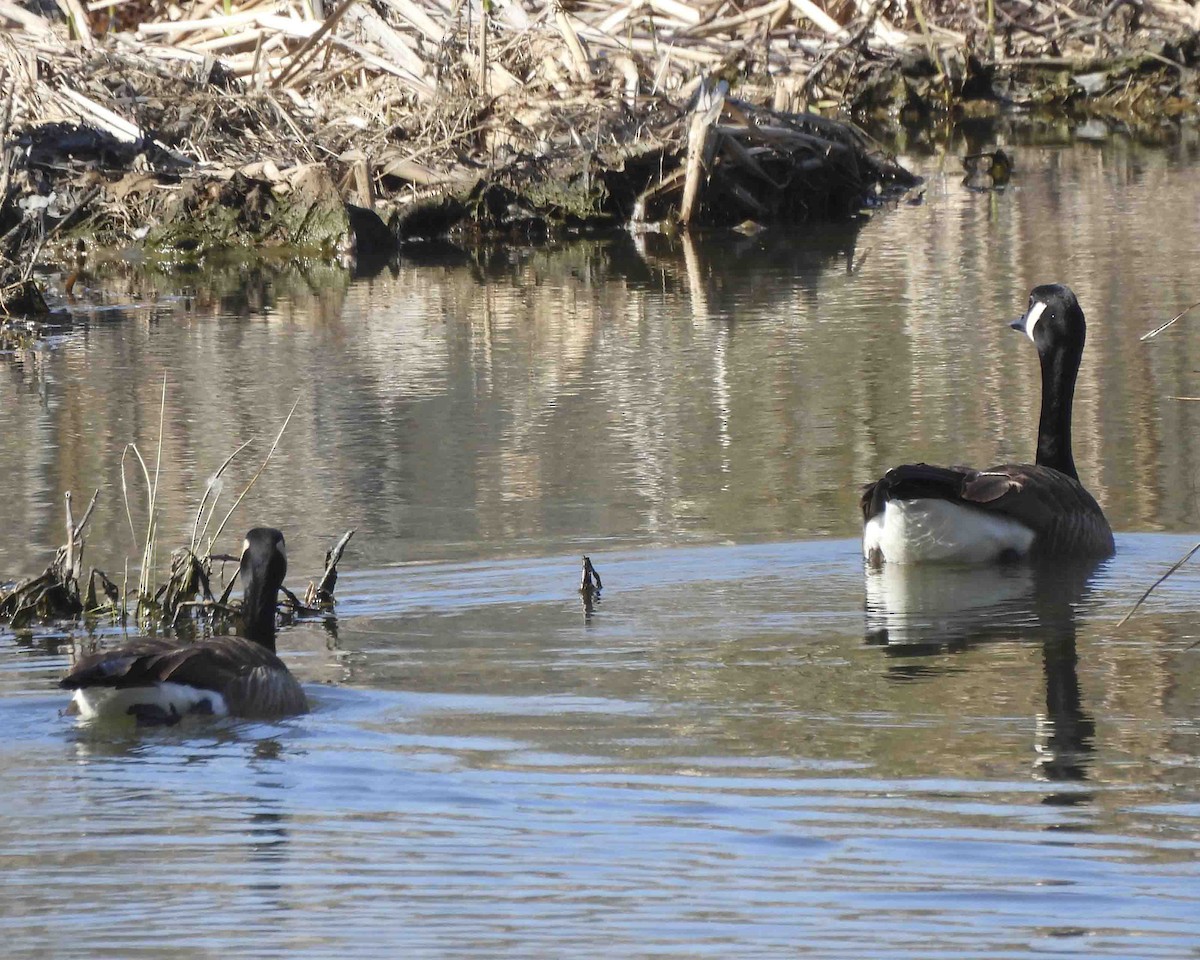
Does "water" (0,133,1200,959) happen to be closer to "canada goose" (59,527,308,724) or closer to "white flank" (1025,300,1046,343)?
"canada goose" (59,527,308,724)

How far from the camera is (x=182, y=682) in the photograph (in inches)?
229

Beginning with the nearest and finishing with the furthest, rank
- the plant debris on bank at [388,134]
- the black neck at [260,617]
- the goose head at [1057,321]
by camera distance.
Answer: the black neck at [260,617]
the goose head at [1057,321]
the plant debris on bank at [388,134]

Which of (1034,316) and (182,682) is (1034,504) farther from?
(182,682)

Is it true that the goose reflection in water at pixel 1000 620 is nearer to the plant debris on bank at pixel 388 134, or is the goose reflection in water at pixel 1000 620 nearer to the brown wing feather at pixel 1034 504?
the brown wing feather at pixel 1034 504

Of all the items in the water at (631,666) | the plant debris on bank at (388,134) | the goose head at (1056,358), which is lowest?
the water at (631,666)

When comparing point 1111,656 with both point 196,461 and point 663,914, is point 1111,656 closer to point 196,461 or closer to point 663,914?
point 663,914

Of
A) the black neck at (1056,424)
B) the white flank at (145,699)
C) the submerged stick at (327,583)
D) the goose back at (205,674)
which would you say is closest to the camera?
the goose back at (205,674)

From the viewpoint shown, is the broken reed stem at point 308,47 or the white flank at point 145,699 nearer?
the white flank at point 145,699

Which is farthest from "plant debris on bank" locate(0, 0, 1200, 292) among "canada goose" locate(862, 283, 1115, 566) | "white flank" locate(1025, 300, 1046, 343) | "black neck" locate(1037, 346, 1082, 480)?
"canada goose" locate(862, 283, 1115, 566)

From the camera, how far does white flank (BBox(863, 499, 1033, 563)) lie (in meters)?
7.86

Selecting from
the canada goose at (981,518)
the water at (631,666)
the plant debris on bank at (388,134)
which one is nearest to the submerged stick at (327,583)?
the water at (631,666)

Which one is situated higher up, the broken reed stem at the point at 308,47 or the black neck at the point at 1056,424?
the broken reed stem at the point at 308,47

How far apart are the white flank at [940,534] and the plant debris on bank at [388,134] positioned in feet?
34.6

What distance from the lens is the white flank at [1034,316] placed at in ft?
30.1
